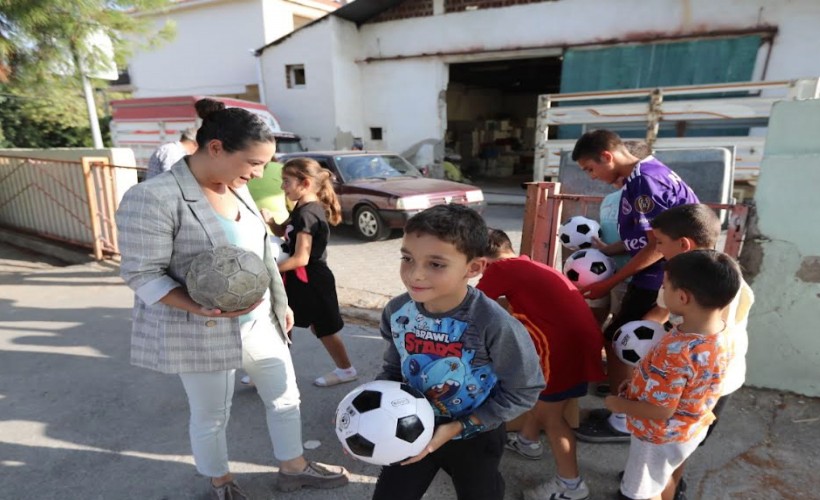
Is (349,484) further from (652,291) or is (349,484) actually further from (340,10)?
(340,10)

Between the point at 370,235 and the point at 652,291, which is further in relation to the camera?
the point at 370,235

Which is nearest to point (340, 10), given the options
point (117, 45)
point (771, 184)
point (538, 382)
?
point (117, 45)

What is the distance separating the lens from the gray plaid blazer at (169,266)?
5.96ft

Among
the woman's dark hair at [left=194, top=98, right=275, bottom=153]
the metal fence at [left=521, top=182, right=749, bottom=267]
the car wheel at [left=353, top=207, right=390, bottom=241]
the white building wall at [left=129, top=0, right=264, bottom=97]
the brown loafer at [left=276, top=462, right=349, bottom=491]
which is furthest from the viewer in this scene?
the white building wall at [left=129, top=0, right=264, bottom=97]

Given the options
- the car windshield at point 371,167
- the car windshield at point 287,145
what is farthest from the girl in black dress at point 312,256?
the car windshield at point 287,145

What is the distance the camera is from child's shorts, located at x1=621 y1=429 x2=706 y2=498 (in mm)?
1956

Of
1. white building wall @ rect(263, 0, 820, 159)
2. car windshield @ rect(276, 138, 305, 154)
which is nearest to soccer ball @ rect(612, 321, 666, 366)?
car windshield @ rect(276, 138, 305, 154)

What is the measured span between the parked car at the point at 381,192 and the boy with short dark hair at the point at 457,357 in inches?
241

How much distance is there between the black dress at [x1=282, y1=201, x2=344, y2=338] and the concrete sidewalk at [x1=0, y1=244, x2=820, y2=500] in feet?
1.80

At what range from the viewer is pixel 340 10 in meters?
14.8

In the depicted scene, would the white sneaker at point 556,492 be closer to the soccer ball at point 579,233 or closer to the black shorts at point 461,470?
the black shorts at point 461,470

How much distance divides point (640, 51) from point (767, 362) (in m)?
11.0

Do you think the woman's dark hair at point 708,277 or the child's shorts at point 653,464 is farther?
the child's shorts at point 653,464

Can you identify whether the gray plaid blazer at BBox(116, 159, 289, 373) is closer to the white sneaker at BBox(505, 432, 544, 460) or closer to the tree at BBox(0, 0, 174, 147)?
the white sneaker at BBox(505, 432, 544, 460)
